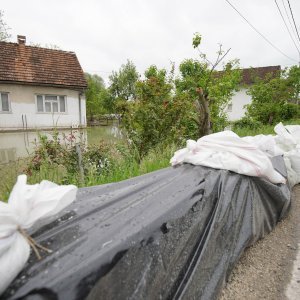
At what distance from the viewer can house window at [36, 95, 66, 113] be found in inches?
527

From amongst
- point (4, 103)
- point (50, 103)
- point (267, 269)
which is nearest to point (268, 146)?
point (267, 269)

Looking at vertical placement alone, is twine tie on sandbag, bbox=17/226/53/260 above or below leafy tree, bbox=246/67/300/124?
below

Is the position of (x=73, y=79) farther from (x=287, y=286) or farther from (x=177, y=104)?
(x=287, y=286)

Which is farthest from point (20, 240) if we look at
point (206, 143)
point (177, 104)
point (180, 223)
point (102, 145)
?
point (177, 104)

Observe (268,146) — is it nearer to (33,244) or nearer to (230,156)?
(230,156)

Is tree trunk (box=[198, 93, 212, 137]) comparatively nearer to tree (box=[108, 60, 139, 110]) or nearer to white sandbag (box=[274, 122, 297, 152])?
white sandbag (box=[274, 122, 297, 152])

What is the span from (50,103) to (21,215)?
13.9m

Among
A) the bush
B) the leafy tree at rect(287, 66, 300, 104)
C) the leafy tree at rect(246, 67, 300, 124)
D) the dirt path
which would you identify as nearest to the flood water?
the dirt path

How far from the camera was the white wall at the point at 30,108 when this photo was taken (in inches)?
491

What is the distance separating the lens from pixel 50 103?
13617 millimetres

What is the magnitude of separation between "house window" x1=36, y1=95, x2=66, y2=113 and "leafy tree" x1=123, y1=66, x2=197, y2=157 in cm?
1018

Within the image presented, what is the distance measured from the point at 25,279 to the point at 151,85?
3989mm

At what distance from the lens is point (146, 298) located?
3.63 ft

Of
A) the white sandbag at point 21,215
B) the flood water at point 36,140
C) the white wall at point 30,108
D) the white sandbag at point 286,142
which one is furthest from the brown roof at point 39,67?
the white sandbag at point 21,215
